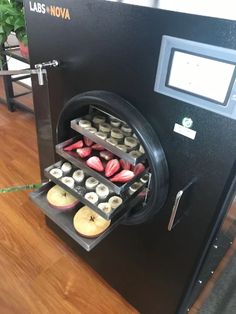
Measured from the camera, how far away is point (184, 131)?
595 mm

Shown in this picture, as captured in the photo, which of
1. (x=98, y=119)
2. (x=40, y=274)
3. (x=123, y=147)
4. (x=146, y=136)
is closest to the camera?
(x=146, y=136)

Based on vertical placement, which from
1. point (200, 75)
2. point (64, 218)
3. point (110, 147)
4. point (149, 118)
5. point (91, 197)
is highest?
point (200, 75)

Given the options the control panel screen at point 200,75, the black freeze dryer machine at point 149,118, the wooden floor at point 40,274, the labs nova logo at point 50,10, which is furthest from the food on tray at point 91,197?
the wooden floor at point 40,274

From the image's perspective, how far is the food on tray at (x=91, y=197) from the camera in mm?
750

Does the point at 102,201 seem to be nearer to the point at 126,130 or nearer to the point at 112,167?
the point at 112,167

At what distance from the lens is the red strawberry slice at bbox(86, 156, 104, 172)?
771 mm

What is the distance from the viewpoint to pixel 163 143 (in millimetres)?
647

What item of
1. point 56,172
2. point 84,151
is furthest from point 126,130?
point 56,172

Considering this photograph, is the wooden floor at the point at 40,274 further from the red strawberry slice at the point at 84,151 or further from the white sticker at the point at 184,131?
the white sticker at the point at 184,131

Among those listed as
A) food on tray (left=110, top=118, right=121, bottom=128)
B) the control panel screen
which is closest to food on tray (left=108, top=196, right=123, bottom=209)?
food on tray (left=110, top=118, right=121, bottom=128)

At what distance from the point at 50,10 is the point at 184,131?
0.50 meters

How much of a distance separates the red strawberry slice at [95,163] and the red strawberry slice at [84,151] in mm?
31

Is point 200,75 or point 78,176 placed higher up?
point 200,75

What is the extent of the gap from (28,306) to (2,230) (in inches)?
17.0
